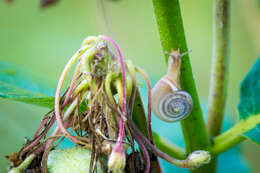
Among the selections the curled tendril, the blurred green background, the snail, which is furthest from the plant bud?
the blurred green background

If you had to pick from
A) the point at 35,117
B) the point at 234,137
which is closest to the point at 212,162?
the point at 234,137

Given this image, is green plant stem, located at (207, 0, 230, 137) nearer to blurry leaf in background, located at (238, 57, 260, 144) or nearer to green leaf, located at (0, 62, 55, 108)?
blurry leaf in background, located at (238, 57, 260, 144)

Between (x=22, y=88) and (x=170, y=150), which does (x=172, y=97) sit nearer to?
(x=170, y=150)

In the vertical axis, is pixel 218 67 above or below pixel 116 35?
above

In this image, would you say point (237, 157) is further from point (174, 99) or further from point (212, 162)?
point (174, 99)

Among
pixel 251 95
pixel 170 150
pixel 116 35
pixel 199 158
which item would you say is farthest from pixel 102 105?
pixel 116 35

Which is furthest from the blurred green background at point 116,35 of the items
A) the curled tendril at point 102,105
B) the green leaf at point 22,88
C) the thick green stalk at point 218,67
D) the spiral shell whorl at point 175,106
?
the curled tendril at point 102,105

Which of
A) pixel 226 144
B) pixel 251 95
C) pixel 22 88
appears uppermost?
pixel 22 88
